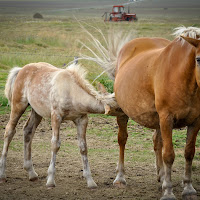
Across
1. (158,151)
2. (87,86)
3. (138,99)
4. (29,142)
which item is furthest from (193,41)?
(29,142)

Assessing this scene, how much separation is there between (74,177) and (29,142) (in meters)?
0.91

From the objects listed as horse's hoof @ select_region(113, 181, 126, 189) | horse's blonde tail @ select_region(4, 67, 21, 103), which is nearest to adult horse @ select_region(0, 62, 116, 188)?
horse's blonde tail @ select_region(4, 67, 21, 103)

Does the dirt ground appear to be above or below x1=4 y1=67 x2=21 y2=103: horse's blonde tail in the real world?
below

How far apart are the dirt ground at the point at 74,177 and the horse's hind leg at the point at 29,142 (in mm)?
139

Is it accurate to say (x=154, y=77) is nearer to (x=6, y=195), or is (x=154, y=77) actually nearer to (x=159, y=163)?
(x=159, y=163)

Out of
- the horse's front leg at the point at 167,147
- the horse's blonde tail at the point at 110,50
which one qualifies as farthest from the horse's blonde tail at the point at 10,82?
the horse's front leg at the point at 167,147

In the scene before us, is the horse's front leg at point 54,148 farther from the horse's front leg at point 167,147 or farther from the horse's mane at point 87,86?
the horse's front leg at point 167,147

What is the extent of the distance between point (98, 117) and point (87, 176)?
4.11 meters

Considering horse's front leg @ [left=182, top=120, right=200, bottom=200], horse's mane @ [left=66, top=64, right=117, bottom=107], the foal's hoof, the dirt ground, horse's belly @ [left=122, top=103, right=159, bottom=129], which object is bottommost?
the dirt ground

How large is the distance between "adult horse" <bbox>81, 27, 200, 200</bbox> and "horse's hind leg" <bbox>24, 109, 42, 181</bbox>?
1.58 meters

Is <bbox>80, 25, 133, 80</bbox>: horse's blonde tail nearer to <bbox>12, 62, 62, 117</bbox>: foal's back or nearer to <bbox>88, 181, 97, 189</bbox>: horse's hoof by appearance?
<bbox>12, 62, 62, 117</bbox>: foal's back

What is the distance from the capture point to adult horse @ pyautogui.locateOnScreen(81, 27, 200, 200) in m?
3.96

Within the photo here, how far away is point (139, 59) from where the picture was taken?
5.01m

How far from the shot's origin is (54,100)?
527cm
